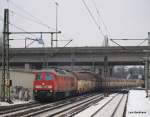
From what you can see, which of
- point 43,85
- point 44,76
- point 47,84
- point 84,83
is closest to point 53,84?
point 47,84

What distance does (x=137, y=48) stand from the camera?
74875mm

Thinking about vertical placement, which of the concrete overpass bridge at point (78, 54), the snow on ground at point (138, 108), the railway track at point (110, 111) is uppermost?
the concrete overpass bridge at point (78, 54)

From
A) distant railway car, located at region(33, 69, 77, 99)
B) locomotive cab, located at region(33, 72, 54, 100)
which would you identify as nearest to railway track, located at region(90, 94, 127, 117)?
distant railway car, located at region(33, 69, 77, 99)

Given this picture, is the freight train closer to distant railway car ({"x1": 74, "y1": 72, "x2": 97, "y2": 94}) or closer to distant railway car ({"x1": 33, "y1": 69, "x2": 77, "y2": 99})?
distant railway car ({"x1": 33, "y1": 69, "x2": 77, "y2": 99})

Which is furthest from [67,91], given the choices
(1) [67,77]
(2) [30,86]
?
(2) [30,86]

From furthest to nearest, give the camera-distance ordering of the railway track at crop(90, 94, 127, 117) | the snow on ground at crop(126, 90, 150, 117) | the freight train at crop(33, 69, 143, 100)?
the freight train at crop(33, 69, 143, 100) < the railway track at crop(90, 94, 127, 117) < the snow on ground at crop(126, 90, 150, 117)

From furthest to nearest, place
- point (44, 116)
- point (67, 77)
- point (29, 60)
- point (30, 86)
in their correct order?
point (29, 60)
point (30, 86)
point (67, 77)
point (44, 116)

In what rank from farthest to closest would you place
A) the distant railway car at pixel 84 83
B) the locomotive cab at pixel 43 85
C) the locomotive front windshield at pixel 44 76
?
the distant railway car at pixel 84 83 → the locomotive front windshield at pixel 44 76 → the locomotive cab at pixel 43 85

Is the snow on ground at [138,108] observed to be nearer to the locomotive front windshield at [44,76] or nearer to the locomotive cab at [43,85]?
the locomotive cab at [43,85]

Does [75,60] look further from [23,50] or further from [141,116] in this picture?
[141,116]

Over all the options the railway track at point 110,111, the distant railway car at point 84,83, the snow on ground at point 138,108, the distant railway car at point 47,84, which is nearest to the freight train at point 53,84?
the distant railway car at point 47,84

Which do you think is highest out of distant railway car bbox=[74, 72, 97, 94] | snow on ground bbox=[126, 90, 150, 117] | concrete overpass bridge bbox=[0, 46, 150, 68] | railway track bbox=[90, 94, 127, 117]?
concrete overpass bridge bbox=[0, 46, 150, 68]

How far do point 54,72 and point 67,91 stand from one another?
7.60 meters

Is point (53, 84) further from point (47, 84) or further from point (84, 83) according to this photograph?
point (84, 83)
